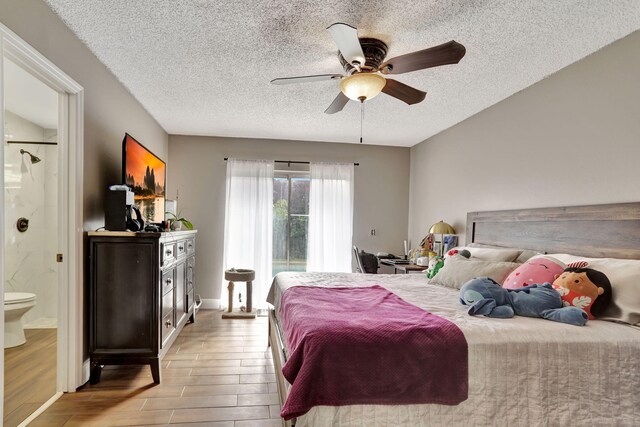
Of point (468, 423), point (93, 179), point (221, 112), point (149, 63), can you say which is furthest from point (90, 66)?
point (468, 423)

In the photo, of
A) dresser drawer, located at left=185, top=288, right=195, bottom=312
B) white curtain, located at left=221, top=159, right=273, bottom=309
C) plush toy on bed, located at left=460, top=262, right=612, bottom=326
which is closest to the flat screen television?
dresser drawer, located at left=185, top=288, right=195, bottom=312

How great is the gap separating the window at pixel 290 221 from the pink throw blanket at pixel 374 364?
372cm

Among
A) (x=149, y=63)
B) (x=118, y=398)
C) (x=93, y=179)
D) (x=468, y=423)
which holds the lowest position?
(x=118, y=398)

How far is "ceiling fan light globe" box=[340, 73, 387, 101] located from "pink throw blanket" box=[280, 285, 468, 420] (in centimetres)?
145

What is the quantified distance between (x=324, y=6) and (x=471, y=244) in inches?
113

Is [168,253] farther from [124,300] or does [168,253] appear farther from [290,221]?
[290,221]

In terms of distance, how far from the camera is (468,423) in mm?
1630

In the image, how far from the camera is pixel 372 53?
2.47 meters

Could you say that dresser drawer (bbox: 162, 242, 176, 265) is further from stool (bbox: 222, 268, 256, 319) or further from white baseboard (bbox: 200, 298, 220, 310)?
white baseboard (bbox: 200, 298, 220, 310)

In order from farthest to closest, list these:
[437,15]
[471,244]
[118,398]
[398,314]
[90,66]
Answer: [471,244] → [90,66] → [118,398] → [437,15] → [398,314]

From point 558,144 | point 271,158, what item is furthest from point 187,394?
point 271,158

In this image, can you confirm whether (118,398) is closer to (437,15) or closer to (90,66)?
(90,66)

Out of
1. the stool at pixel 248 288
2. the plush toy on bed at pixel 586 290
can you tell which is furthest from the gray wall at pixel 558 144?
the stool at pixel 248 288

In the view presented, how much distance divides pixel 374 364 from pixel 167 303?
2.13 meters
